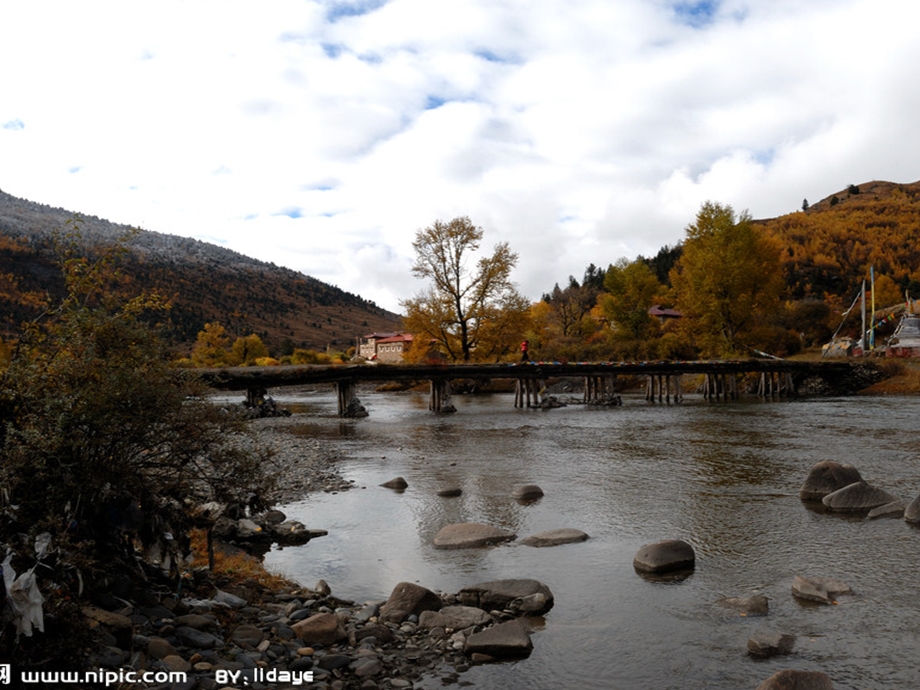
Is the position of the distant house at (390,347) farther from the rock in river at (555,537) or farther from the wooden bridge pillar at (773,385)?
the rock in river at (555,537)

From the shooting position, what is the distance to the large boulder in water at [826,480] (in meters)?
12.9

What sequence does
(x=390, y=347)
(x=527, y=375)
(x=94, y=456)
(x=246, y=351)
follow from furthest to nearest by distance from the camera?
(x=390, y=347) → (x=246, y=351) → (x=527, y=375) → (x=94, y=456)

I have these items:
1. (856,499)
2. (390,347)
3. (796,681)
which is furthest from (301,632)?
(390,347)

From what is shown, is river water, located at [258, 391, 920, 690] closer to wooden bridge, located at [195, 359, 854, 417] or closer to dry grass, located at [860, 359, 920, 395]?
wooden bridge, located at [195, 359, 854, 417]

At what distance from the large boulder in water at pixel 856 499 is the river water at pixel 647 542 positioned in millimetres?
434

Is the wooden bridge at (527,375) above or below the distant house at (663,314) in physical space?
below

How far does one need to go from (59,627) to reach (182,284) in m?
186

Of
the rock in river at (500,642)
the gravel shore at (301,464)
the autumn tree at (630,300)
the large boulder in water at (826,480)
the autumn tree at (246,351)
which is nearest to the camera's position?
the rock in river at (500,642)

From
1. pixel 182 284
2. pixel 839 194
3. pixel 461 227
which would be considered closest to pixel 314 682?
pixel 461 227

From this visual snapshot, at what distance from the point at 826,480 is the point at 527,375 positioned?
30593mm

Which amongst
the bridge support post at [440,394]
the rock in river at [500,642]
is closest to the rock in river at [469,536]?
the rock in river at [500,642]

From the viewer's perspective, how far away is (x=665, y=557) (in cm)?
916

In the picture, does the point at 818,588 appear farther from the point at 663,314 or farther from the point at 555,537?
the point at 663,314

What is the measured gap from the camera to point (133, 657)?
17.4ft
